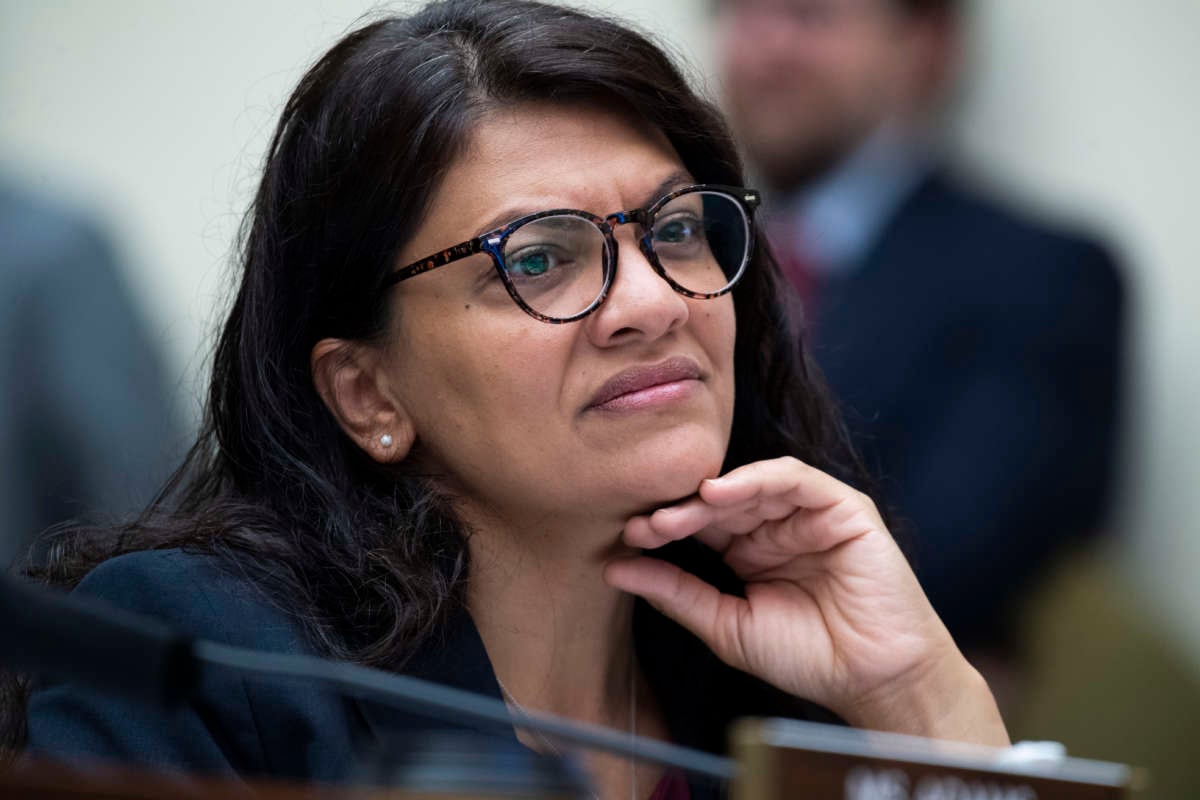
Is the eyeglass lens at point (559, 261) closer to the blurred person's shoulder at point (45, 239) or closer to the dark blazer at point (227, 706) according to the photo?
the dark blazer at point (227, 706)

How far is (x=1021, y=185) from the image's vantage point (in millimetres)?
3793

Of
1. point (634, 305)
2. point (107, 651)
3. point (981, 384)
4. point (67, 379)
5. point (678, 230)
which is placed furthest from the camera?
point (981, 384)

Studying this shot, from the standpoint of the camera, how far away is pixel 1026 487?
323 cm

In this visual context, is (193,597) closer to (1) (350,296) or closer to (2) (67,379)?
(1) (350,296)

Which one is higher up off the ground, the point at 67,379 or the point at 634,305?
the point at 634,305

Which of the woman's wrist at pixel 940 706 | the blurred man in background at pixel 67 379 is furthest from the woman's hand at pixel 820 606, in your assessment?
the blurred man in background at pixel 67 379

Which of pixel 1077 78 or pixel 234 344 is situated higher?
pixel 1077 78

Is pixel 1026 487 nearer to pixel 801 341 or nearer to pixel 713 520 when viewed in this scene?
pixel 801 341

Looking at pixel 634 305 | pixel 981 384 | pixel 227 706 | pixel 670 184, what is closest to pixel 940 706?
pixel 634 305

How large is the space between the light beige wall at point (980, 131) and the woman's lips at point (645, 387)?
1.65 metres

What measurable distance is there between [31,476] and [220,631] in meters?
1.27

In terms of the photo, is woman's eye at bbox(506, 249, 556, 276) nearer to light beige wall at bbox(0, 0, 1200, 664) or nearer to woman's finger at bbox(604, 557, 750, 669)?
woman's finger at bbox(604, 557, 750, 669)

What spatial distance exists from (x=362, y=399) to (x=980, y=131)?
7.61 ft

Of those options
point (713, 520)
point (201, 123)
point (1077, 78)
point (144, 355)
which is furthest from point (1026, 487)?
point (201, 123)
